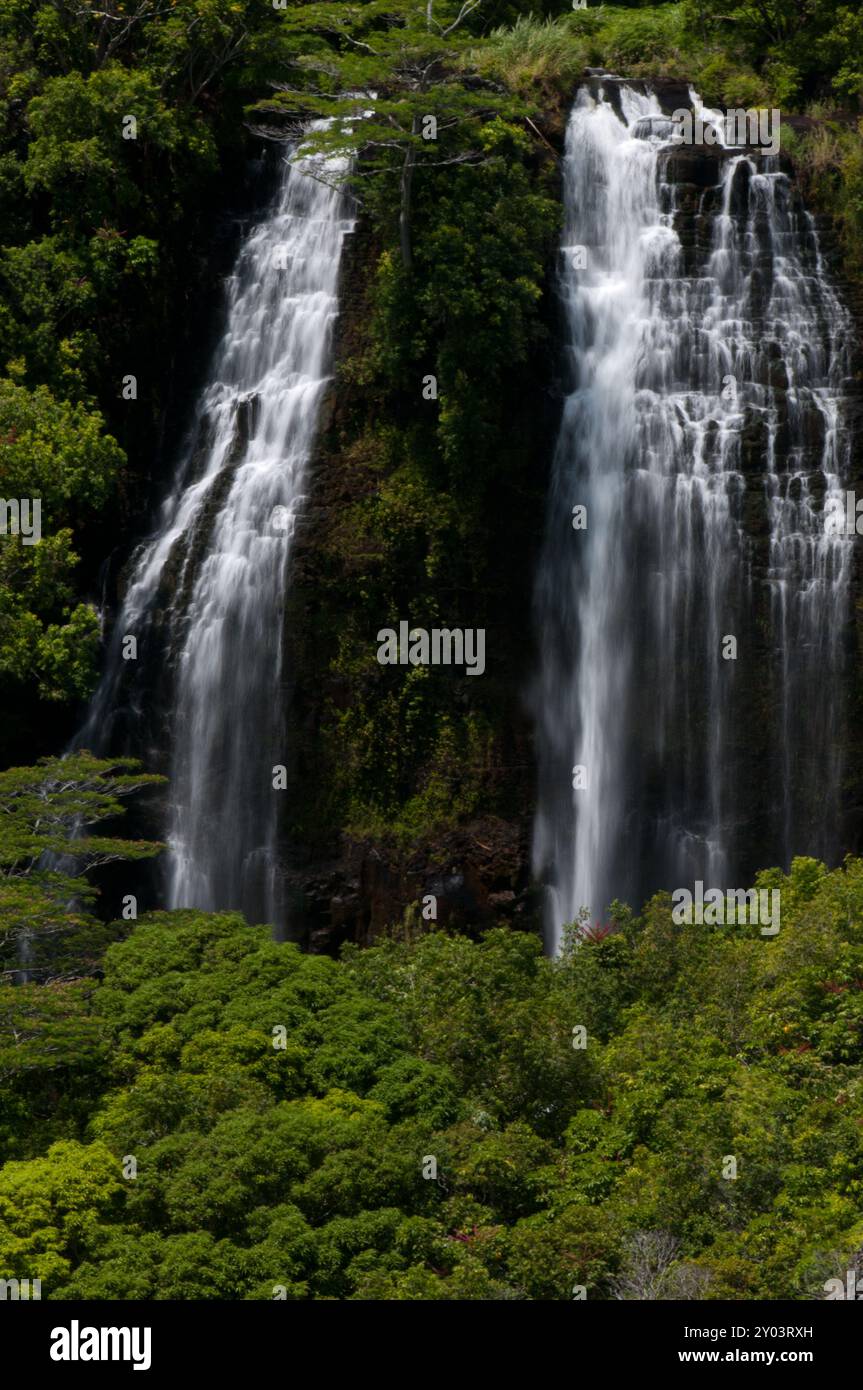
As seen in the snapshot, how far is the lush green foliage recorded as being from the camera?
21.8 metres

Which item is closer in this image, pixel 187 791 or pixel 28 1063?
pixel 28 1063

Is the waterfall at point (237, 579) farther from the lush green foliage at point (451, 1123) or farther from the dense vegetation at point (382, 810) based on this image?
the lush green foliage at point (451, 1123)

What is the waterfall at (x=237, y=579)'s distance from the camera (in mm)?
37031

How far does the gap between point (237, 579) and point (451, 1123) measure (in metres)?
15.3

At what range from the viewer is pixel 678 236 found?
3881 cm

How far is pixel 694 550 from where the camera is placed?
3672cm

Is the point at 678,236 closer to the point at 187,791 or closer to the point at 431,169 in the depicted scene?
the point at 431,169

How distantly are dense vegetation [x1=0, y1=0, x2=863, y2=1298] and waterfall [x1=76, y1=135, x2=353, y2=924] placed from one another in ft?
2.64

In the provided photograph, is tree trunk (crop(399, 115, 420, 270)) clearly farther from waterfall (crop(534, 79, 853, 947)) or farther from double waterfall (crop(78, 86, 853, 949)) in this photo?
waterfall (crop(534, 79, 853, 947))

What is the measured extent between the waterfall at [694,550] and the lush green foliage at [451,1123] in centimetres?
633

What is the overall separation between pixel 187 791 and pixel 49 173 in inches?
488

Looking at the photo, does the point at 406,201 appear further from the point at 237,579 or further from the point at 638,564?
the point at 638,564
